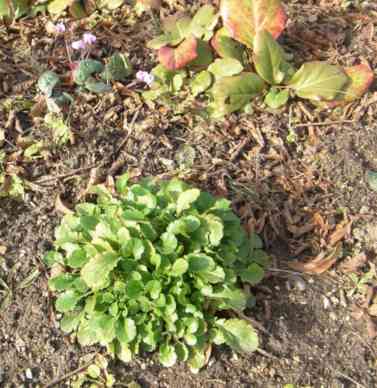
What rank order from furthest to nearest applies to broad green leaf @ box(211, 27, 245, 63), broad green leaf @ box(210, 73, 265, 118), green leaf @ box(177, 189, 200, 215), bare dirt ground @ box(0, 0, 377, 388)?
Result: broad green leaf @ box(211, 27, 245, 63)
broad green leaf @ box(210, 73, 265, 118)
bare dirt ground @ box(0, 0, 377, 388)
green leaf @ box(177, 189, 200, 215)

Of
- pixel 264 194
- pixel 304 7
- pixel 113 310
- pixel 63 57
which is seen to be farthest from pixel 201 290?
pixel 304 7

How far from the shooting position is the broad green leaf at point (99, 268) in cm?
233

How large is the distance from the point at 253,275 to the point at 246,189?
501mm

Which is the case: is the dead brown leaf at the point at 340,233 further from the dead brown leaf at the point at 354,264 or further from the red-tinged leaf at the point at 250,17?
the red-tinged leaf at the point at 250,17

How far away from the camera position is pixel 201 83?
10.5ft

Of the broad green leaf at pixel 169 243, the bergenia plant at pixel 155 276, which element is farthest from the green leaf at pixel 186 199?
the broad green leaf at pixel 169 243

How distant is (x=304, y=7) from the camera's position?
12.0 ft

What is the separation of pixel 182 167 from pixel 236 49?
2.42ft

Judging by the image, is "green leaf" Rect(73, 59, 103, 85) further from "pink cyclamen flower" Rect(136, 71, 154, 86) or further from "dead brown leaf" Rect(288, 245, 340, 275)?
"dead brown leaf" Rect(288, 245, 340, 275)

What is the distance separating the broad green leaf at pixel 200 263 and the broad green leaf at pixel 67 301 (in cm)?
47

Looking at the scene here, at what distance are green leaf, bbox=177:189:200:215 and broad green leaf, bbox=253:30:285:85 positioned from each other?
988 mm

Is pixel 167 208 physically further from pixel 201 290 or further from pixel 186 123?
pixel 186 123

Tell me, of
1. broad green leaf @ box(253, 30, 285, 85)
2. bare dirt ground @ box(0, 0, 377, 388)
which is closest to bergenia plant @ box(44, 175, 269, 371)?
bare dirt ground @ box(0, 0, 377, 388)

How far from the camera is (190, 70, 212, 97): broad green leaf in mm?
3195
